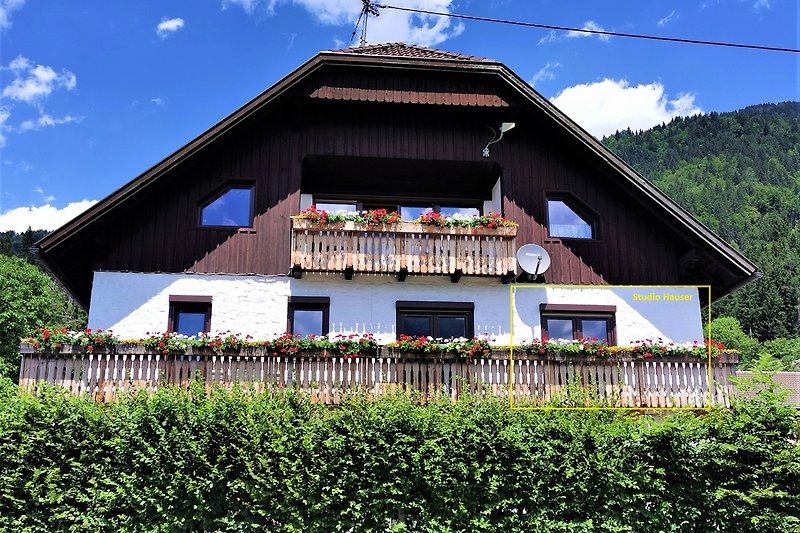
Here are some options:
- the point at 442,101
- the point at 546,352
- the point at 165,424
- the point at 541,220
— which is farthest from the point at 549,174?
→ the point at 165,424

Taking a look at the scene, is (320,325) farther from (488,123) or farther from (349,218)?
(488,123)

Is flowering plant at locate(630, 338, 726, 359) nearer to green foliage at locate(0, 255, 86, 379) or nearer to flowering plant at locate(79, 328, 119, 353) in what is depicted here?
flowering plant at locate(79, 328, 119, 353)

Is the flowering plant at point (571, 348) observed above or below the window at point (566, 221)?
below

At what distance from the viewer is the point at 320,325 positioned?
51.9ft

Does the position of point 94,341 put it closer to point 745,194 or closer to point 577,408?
point 577,408

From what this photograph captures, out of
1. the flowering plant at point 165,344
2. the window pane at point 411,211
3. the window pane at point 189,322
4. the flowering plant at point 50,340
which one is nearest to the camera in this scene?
the flowering plant at point 50,340

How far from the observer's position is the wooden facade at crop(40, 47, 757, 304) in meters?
15.8

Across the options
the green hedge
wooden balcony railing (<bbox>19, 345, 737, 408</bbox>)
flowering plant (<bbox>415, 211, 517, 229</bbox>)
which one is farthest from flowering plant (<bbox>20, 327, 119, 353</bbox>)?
flowering plant (<bbox>415, 211, 517, 229</bbox>)

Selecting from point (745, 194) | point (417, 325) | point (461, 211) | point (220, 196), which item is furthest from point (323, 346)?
point (745, 194)

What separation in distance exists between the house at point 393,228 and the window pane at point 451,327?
1.3 inches

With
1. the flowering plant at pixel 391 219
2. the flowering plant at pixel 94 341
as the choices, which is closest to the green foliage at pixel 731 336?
the flowering plant at pixel 391 219

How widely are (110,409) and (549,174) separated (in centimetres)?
1118

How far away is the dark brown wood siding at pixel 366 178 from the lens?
1578 centimetres

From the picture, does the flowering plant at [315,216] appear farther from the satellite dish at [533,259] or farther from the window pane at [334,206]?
the satellite dish at [533,259]
